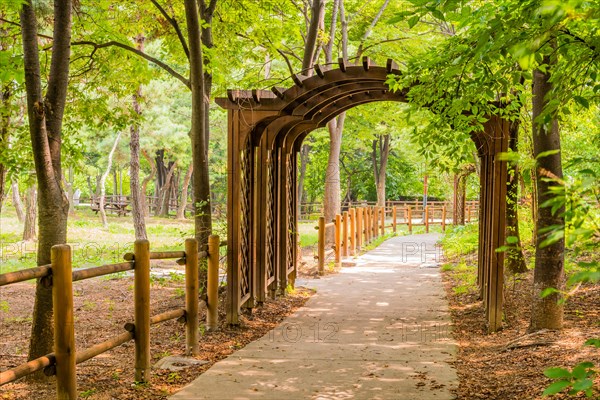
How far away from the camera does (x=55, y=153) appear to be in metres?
6.02

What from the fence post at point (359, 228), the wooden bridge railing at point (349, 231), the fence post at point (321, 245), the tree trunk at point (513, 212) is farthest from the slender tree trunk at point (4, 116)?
the fence post at point (359, 228)

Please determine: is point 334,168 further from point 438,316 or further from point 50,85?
point 50,85

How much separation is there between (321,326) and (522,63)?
20.2 ft

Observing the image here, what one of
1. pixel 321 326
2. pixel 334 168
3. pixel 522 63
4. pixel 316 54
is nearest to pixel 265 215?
pixel 321 326

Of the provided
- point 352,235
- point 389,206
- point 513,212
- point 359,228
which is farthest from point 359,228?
point 389,206

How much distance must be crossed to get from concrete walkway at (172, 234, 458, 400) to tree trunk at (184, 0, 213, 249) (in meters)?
1.68

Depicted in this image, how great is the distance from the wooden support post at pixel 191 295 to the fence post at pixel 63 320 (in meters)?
1.92

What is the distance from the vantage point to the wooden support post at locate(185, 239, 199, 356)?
628cm

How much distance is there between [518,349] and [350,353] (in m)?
1.56

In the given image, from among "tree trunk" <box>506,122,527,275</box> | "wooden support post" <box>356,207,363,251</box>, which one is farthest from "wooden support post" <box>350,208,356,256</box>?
"tree trunk" <box>506,122,527,275</box>

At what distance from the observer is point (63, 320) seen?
4.30m

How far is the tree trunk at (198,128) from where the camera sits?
8.06 meters

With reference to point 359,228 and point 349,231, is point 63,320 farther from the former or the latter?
point 359,228

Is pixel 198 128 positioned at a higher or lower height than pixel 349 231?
higher
